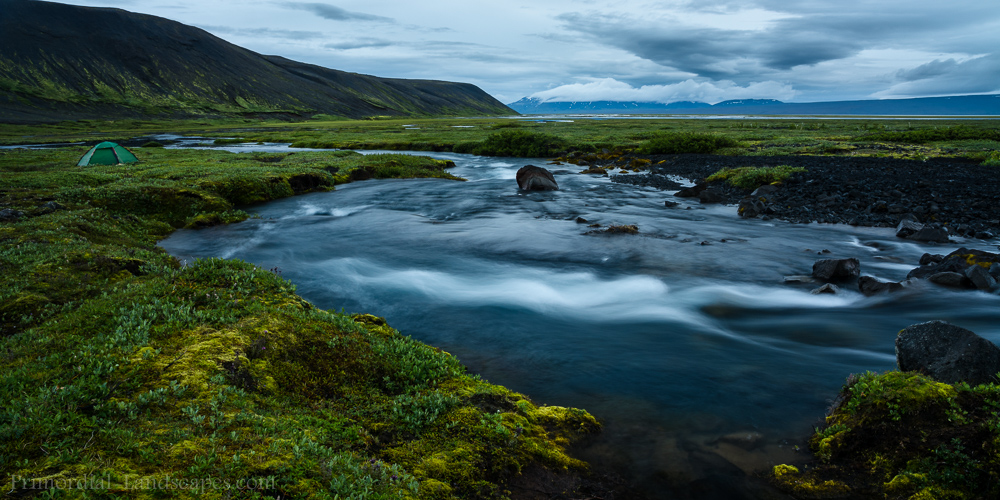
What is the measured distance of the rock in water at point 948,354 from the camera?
263 inches

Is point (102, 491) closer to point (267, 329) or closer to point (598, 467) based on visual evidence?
point (267, 329)

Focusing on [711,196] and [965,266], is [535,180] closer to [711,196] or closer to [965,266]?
[711,196]

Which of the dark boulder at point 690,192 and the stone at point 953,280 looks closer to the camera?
the stone at point 953,280

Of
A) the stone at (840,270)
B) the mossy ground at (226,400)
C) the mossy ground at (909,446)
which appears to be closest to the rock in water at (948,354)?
the mossy ground at (909,446)

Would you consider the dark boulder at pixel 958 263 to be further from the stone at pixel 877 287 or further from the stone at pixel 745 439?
the stone at pixel 745 439

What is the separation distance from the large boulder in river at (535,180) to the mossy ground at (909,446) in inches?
1079

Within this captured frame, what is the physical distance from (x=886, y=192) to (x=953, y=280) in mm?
15122

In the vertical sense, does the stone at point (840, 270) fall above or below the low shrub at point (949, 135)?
below

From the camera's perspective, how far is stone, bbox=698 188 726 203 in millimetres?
28000

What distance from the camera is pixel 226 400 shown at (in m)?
5.38

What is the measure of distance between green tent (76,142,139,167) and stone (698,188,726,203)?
136 ft

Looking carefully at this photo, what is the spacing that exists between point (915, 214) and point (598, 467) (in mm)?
23332

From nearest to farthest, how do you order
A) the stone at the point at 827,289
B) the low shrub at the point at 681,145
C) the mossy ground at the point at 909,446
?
the mossy ground at the point at 909,446 < the stone at the point at 827,289 < the low shrub at the point at 681,145

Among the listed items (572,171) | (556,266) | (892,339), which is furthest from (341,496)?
(572,171)
